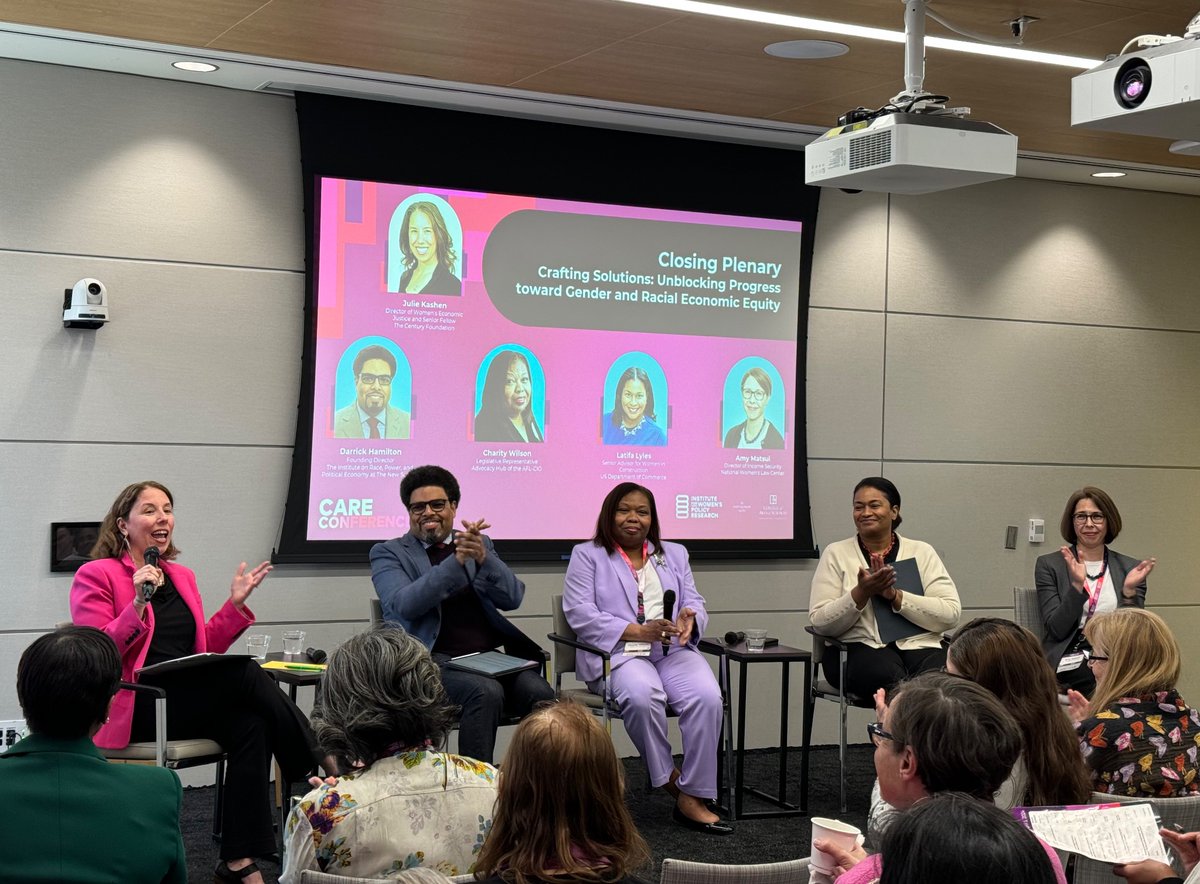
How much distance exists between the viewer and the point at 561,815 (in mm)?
2033

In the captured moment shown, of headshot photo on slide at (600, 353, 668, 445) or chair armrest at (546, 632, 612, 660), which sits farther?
headshot photo on slide at (600, 353, 668, 445)

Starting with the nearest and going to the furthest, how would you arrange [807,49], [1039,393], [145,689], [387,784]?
[387,784], [145,689], [807,49], [1039,393]

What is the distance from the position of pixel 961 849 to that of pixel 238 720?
10.3 feet

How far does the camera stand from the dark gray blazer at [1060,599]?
5.64m

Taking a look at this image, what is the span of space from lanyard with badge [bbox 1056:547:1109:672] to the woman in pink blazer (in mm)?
3103

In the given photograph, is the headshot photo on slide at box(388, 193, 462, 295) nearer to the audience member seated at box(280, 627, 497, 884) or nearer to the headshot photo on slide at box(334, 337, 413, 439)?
the headshot photo on slide at box(334, 337, 413, 439)

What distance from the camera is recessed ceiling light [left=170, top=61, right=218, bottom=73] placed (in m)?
5.02

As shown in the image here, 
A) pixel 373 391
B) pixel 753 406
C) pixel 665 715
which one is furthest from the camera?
pixel 753 406

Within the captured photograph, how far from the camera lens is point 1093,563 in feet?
19.1

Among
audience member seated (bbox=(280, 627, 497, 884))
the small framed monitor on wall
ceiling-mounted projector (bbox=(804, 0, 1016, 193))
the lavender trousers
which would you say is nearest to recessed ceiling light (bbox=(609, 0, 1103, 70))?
ceiling-mounted projector (bbox=(804, 0, 1016, 193))

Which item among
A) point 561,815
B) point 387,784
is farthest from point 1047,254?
point 561,815

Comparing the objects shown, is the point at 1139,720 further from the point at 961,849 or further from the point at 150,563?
the point at 150,563

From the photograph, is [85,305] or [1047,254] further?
[1047,254]

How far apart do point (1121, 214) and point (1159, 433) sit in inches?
46.9
